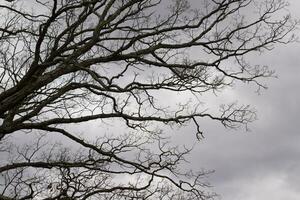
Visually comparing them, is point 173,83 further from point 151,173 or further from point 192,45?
point 151,173

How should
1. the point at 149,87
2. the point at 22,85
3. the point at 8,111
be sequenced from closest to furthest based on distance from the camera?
1. the point at 22,85
2. the point at 8,111
3. the point at 149,87

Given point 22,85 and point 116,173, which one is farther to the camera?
point 116,173

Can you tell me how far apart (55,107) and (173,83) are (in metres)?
2.77

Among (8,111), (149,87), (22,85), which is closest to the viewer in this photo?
(22,85)

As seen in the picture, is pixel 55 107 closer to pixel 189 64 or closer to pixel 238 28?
pixel 189 64

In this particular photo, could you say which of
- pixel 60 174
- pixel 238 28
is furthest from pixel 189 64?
pixel 60 174

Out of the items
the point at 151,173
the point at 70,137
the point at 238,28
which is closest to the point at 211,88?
the point at 238,28

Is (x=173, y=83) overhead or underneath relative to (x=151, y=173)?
overhead

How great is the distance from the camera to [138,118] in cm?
1219

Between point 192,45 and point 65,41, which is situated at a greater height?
point 192,45

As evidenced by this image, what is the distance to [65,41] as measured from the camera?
40.3 ft

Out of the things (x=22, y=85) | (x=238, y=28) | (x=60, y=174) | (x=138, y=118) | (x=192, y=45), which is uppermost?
(x=238, y=28)

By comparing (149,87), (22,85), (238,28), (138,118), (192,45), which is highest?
(238,28)

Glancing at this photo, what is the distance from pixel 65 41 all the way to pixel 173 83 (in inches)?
104
